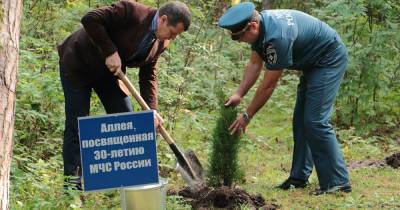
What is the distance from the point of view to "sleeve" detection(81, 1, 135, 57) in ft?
16.3

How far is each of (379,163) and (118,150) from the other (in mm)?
4589

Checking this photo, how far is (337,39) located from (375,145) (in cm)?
373

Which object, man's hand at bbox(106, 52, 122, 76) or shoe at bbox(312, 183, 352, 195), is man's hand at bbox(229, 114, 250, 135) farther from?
man's hand at bbox(106, 52, 122, 76)

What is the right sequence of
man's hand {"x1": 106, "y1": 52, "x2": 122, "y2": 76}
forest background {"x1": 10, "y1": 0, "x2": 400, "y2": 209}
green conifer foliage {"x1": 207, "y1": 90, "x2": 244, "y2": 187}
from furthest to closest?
green conifer foliage {"x1": 207, "y1": 90, "x2": 244, "y2": 187} < forest background {"x1": 10, "y1": 0, "x2": 400, "y2": 209} < man's hand {"x1": 106, "y1": 52, "x2": 122, "y2": 76}

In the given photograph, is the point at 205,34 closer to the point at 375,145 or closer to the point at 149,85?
the point at 375,145

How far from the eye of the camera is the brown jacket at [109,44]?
498 cm

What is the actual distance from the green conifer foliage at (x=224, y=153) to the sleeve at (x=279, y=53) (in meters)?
0.72

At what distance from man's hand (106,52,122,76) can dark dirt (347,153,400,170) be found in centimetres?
390

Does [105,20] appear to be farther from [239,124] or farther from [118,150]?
→ [239,124]

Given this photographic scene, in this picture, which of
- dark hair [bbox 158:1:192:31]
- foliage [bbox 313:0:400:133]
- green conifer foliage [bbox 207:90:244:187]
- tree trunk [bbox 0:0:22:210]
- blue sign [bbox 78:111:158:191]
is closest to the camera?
tree trunk [bbox 0:0:22:210]

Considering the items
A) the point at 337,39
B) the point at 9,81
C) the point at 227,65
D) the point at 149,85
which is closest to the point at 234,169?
the point at 149,85

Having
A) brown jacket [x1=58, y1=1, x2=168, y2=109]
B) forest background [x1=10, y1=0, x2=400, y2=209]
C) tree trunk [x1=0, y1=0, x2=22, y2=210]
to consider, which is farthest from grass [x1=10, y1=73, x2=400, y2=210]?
brown jacket [x1=58, y1=1, x2=168, y2=109]

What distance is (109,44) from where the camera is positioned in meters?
4.96

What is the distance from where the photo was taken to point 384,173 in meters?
7.12
